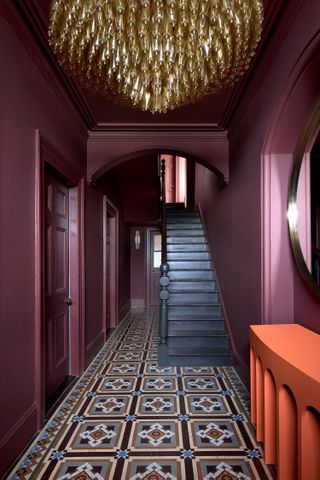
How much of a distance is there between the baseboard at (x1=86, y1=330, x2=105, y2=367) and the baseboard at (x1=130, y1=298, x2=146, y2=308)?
3468mm

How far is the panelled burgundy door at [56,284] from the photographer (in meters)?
2.89

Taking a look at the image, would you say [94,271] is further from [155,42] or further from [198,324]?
[155,42]

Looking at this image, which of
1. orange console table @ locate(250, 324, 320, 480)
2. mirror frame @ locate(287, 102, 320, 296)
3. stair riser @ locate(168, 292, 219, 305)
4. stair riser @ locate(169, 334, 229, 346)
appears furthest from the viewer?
stair riser @ locate(168, 292, 219, 305)

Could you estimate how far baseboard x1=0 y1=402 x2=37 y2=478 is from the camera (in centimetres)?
185

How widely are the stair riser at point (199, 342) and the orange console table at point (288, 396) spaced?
1879 mm

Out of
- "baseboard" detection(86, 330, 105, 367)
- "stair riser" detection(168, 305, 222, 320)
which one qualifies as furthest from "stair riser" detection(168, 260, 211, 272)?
"baseboard" detection(86, 330, 105, 367)

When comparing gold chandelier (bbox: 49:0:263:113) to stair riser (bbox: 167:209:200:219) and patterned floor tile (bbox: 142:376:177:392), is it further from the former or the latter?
stair riser (bbox: 167:209:200:219)

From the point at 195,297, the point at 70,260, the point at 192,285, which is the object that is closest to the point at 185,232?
the point at 192,285

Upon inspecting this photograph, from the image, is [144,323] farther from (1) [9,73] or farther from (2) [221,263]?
(1) [9,73]

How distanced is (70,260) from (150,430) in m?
1.90

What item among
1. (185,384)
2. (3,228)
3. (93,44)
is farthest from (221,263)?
(93,44)

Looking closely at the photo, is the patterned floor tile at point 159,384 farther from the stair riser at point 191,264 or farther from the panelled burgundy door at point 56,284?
the stair riser at point 191,264

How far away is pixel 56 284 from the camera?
3.13m

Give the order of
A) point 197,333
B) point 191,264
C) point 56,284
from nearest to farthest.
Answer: point 56,284
point 197,333
point 191,264
